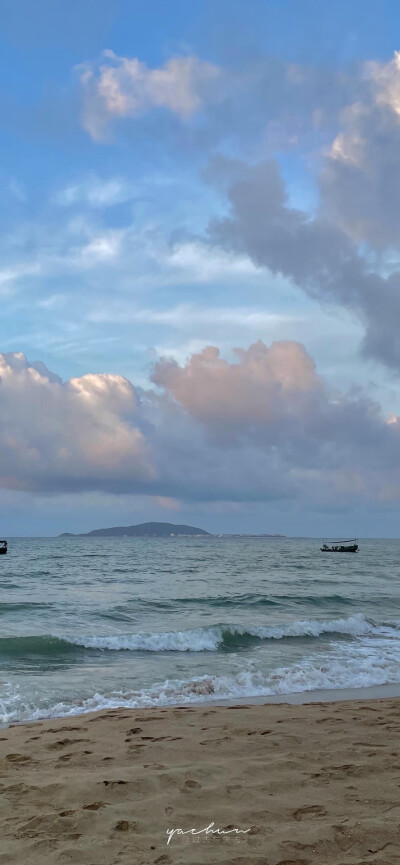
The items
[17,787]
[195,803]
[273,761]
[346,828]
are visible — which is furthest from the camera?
[273,761]

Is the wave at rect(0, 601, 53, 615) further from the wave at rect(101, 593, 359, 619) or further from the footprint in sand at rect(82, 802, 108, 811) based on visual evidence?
the footprint in sand at rect(82, 802, 108, 811)

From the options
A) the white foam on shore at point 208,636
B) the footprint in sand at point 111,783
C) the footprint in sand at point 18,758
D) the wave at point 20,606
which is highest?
the footprint in sand at point 111,783

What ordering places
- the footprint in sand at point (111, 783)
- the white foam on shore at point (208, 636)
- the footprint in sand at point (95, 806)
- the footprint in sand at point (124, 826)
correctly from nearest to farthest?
the footprint in sand at point (124, 826), the footprint in sand at point (95, 806), the footprint in sand at point (111, 783), the white foam on shore at point (208, 636)

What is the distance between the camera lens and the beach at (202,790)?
4.33 m

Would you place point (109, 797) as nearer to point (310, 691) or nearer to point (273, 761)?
point (273, 761)

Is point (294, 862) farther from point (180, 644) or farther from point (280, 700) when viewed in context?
point (180, 644)

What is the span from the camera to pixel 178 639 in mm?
16969

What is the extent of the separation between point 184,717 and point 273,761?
8.73 ft

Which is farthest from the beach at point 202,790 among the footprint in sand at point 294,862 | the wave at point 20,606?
the wave at point 20,606

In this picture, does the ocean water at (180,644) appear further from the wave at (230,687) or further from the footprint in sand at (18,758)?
the footprint in sand at (18,758)

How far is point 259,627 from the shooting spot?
1889 centimetres

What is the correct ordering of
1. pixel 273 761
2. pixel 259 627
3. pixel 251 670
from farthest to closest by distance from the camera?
pixel 259 627
pixel 251 670
pixel 273 761

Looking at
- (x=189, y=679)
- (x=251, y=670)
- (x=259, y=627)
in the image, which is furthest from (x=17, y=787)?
(x=259, y=627)

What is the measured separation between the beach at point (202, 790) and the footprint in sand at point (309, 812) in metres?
0.02
